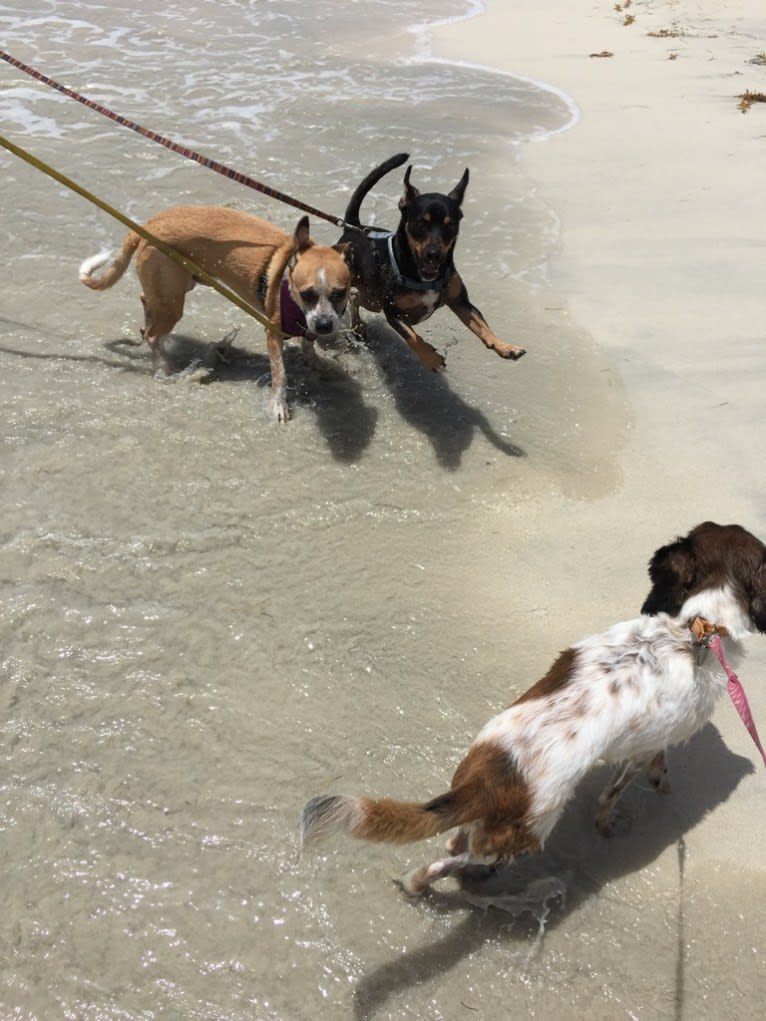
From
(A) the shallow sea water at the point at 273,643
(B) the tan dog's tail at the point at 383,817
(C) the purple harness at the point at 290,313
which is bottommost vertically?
(A) the shallow sea water at the point at 273,643

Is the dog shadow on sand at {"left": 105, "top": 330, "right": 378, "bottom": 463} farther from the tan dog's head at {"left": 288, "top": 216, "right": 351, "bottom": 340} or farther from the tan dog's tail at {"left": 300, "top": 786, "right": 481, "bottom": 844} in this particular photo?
the tan dog's tail at {"left": 300, "top": 786, "right": 481, "bottom": 844}

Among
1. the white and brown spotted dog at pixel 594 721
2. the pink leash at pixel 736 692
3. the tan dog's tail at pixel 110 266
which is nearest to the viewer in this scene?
the white and brown spotted dog at pixel 594 721

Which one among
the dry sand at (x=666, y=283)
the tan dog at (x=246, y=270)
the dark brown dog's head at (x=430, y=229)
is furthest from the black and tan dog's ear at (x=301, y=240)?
the dry sand at (x=666, y=283)

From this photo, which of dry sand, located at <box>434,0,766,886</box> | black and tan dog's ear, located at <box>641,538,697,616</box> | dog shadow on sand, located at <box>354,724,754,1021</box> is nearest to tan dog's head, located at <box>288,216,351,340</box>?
dry sand, located at <box>434,0,766,886</box>

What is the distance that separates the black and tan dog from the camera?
15.4ft

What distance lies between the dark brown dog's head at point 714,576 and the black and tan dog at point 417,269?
2.01m

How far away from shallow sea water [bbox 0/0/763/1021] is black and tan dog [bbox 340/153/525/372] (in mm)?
477

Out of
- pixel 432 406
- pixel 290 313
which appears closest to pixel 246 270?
pixel 290 313

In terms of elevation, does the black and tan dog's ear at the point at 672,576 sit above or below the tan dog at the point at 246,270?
below

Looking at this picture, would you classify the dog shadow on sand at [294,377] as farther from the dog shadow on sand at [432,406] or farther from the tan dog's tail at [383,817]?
the tan dog's tail at [383,817]

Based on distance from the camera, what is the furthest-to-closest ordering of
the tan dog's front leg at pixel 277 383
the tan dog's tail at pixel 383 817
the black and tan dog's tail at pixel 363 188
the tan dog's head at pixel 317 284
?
the black and tan dog's tail at pixel 363 188 → the tan dog's front leg at pixel 277 383 → the tan dog's head at pixel 317 284 → the tan dog's tail at pixel 383 817

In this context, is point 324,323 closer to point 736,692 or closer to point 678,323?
point 678,323

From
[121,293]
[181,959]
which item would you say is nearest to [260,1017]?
[181,959]

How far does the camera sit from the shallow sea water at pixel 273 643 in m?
2.51
